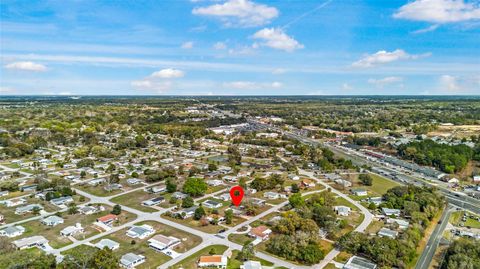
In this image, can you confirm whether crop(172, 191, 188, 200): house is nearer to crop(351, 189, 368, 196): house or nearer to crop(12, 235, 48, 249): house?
crop(12, 235, 48, 249): house

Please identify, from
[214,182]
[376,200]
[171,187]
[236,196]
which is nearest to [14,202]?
[171,187]

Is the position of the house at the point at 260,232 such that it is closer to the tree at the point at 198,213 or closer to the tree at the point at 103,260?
the tree at the point at 198,213

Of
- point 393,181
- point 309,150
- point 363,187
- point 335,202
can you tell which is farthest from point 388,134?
point 335,202

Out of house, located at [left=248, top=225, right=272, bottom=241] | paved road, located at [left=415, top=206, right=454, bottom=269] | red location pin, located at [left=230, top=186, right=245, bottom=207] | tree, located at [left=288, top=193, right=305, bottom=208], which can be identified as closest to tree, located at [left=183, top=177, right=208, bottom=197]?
red location pin, located at [left=230, top=186, right=245, bottom=207]

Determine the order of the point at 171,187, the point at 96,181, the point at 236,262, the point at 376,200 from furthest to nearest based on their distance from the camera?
the point at 96,181, the point at 171,187, the point at 376,200, the point at 236,262

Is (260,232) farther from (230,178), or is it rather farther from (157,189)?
(230,178)

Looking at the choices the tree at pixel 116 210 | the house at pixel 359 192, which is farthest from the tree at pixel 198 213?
the house at pixel 359 192
